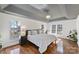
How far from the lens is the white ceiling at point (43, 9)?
193cm

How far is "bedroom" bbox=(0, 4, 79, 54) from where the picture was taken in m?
1.91

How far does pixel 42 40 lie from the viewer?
191 centimetres

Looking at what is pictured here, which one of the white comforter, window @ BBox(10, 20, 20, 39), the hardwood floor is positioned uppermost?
window @ BBox(10, 20, 20, 39)

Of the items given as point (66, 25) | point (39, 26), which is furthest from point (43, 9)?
→ point (66, 25)

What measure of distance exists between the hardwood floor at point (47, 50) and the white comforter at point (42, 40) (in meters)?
0.07

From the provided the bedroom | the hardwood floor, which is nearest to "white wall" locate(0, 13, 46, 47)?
the bedroom

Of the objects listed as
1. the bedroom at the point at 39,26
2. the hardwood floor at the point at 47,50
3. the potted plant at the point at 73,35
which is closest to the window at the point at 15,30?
the bedroom at the point at 39,26

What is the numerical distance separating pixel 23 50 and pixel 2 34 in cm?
49

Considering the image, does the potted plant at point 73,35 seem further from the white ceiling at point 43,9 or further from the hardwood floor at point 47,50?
the white ceiling at point 43,9

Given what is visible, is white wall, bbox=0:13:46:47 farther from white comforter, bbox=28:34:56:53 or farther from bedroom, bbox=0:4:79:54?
white comforter, bbox=28:34:56:53

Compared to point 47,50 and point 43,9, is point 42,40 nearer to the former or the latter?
point 47,50

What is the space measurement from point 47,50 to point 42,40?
0.70 ft
